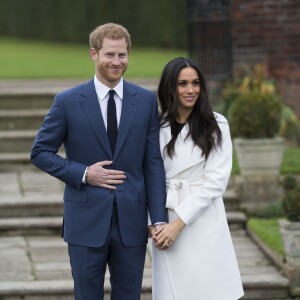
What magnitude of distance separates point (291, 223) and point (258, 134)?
6.82 feet

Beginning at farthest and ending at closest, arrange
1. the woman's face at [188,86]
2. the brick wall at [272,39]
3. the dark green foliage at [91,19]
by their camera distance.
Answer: the dark green foliage at [91,19] → the brick wall at [272,39] → the woman's face at [188,86]

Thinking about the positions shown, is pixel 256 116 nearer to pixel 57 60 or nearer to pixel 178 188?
pixel 178 188

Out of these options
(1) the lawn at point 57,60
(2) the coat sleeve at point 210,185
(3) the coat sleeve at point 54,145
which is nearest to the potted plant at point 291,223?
(2) the coat sleeve at point 210,185

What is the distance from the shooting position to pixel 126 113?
531 cm

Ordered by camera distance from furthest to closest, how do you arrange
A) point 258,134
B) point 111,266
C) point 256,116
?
point 258,134, point 256,116, point 111,266

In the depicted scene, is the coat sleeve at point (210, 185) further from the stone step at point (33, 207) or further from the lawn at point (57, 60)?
the lawn at point (57, 60)

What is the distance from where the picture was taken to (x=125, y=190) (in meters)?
5.30

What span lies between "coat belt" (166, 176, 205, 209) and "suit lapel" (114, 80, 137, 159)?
352 mm

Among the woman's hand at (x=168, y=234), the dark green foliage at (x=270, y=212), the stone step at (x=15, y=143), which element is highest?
the woman's hand at (x=168, y=234)

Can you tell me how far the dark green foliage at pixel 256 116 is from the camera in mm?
9344

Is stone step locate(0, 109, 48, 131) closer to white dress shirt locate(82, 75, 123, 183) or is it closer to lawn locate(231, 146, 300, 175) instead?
lawn locate(231, 146, 300, 175)

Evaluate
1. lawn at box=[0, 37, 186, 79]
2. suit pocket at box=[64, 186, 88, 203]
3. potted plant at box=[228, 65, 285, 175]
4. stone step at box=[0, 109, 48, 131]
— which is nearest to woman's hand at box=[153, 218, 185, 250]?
suit pocket at box=[64, 186, 88, 203]

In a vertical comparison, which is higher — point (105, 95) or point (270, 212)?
point (105, 95)

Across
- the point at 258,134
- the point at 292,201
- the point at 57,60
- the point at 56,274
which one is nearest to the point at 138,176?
the point at 292,201
